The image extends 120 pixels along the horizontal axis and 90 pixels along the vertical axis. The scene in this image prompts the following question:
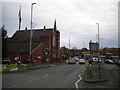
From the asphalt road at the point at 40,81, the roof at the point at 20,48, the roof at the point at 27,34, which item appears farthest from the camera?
the roof at the point at 27,34

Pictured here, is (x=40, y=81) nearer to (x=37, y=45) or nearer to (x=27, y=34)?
(x=37, y=45)

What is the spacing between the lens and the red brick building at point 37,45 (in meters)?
61.0

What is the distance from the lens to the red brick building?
6100 centimetres

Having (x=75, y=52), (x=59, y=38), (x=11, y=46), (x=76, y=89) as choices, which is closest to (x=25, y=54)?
(x=11, y=46)

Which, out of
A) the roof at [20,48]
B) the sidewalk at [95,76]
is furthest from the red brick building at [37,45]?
the sidewalk at [95,76]

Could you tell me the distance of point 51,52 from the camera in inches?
3273

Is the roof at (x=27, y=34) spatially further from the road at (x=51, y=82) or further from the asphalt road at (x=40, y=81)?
the road at (x=51, y=82)

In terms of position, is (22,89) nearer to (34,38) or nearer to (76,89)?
(76,89)

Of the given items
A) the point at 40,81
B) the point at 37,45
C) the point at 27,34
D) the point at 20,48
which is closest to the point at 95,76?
the point at 40,81

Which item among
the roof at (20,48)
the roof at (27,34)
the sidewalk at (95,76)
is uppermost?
the roof at (27,34)

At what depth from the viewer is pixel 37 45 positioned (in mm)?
63438

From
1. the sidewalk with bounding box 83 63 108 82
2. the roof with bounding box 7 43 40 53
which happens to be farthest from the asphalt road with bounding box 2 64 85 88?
the roof with bounding box 7 43 40 53

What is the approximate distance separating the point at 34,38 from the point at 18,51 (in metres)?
24.6

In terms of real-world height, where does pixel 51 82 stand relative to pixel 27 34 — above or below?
below
